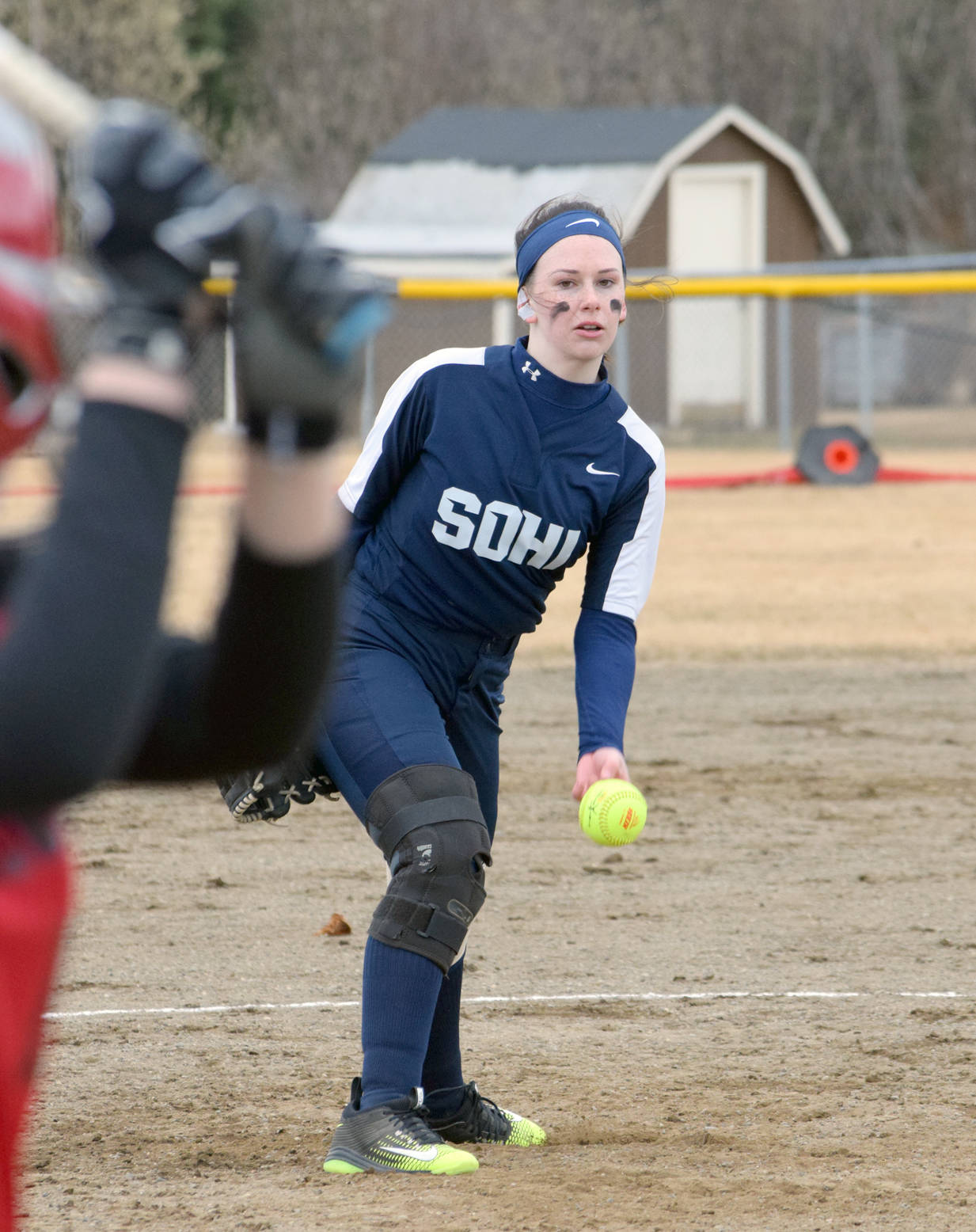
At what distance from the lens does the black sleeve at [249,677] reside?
4.91 feet

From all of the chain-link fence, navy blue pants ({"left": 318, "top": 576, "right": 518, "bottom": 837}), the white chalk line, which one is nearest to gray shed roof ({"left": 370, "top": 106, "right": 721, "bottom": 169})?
the chain-link fence

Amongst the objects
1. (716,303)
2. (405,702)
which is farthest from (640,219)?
(405,702)

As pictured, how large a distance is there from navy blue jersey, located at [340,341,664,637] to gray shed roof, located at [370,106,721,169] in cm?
2777

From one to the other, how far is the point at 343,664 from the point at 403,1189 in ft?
3.38

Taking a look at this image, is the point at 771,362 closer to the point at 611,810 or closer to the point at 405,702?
the point at 405,702

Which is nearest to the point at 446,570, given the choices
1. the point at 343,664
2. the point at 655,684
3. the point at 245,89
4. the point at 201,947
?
the point at 343,664

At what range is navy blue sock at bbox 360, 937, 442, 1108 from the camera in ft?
12.1

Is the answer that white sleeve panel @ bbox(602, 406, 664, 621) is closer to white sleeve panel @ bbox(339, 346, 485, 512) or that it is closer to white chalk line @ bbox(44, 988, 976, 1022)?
white sleeve panel @ bbox(339, 346, 485, 512)

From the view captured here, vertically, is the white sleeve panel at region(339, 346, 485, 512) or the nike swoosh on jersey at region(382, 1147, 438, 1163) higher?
the white sleeve panel at region(339, 346, 485, 512)

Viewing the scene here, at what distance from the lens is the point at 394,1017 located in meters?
3.72

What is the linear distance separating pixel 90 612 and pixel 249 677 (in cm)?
27

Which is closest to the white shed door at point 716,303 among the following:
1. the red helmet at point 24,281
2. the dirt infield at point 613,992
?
the dirt infield at point 613,992

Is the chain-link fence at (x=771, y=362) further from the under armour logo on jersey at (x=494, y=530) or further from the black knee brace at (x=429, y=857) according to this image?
the black knee brace at (x=429, y=857)

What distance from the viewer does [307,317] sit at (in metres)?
1.34
